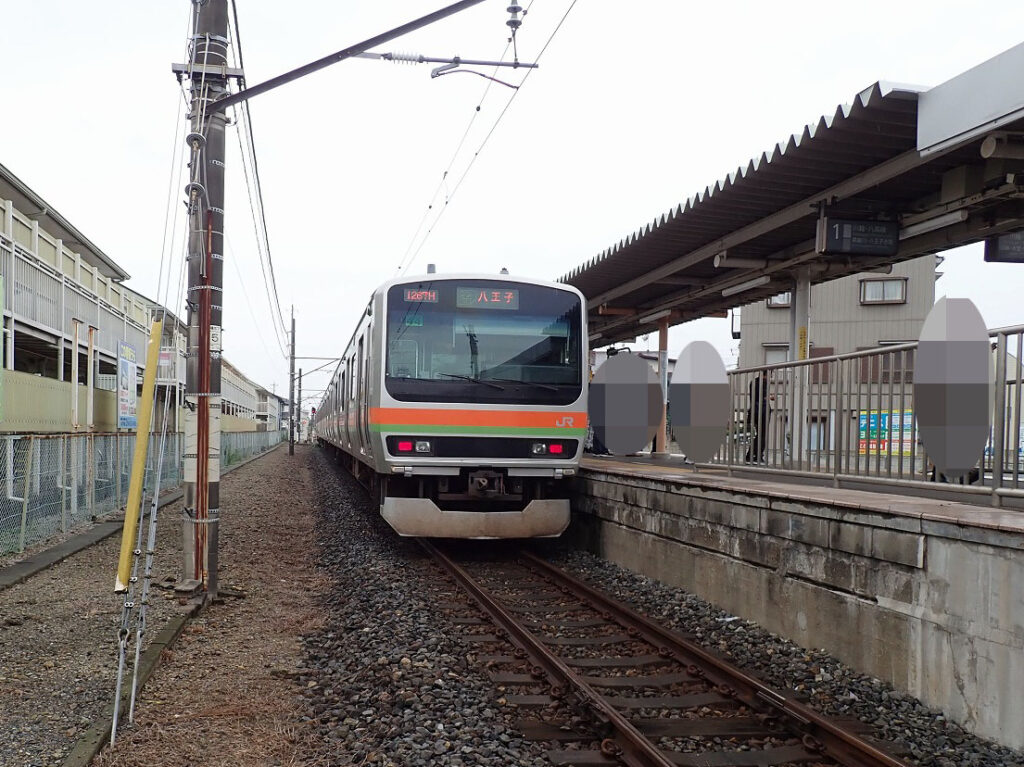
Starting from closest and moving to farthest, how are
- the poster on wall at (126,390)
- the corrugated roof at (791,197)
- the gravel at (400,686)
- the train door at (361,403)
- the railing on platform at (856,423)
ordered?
the gravel at (400,686) → the railing on platform at (856,423) → the corrugated roof at (791,197) → the train door at (361,403) → the poster on wall at (126,390)

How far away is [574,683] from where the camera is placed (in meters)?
4.68

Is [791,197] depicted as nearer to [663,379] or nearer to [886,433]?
[886,433]

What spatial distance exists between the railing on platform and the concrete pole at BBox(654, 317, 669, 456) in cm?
643

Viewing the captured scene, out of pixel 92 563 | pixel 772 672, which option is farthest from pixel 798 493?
pixel 92 563

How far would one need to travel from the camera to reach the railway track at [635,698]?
3.86 meters

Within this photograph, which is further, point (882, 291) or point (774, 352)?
point (774, 352)

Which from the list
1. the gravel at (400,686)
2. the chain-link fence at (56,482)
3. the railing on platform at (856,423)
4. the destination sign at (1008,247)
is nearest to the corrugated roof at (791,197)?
the destination sign at (1008,247)

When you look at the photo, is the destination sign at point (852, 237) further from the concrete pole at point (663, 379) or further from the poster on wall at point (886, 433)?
the concrete pole at point (663, 379)

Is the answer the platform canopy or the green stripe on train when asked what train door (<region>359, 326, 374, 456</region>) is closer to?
the green stripe on train

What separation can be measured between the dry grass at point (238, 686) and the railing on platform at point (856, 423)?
4.03 meters

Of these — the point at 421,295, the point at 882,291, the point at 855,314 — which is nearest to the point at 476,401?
the point at 421,295

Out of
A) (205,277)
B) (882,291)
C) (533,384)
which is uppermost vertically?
(882,291)

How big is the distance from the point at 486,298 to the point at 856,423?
410 cm

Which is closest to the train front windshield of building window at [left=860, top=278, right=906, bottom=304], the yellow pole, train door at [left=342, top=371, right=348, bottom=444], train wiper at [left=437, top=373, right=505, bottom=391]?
train wiper at [left=437, top=373, right=505, bottom=391]
